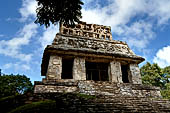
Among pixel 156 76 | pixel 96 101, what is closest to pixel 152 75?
pixel 156 76

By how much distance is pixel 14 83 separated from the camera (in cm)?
1648

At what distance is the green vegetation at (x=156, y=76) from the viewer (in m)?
20.4

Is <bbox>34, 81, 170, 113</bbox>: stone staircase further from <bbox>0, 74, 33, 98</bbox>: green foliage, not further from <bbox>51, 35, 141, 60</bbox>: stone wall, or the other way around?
<bbox>0, 74, 33, 98</bbox>: green foliage

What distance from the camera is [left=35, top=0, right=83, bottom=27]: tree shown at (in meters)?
4.61

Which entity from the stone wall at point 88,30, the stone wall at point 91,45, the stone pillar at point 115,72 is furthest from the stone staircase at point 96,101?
the stone wall at point 88,30

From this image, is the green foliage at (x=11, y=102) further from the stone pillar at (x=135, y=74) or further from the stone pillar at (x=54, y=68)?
the stone pillar at (x=135, y=74)

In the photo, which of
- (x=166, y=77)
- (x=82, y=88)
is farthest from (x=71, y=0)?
(x=166, y=77)

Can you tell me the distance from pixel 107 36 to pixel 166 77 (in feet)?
49.7

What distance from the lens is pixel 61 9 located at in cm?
469

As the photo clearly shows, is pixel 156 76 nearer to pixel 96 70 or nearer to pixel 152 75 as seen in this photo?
pixel 152 75

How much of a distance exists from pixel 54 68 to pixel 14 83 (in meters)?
11.5

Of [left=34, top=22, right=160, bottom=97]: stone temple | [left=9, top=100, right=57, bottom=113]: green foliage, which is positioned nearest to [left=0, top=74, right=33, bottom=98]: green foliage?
[left=34, top=22, right=160, bottom=97]: stone temple

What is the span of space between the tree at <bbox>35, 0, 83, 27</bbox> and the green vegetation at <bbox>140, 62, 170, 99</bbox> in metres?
18.1

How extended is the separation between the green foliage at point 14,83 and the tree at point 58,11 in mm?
11781
